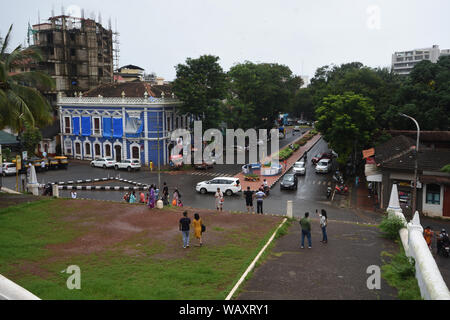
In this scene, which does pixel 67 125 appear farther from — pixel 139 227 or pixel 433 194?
pixel 433 194

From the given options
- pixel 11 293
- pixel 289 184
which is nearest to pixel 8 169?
pixel 289 184

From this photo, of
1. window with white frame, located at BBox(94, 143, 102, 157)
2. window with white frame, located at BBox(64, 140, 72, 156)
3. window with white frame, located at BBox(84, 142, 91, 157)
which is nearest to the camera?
window with white frame, located at BBox(94, 143, 102, 157)

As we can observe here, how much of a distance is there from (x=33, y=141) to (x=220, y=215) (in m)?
36.6

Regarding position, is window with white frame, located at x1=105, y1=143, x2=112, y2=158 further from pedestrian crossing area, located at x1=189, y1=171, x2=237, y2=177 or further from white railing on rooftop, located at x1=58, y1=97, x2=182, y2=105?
pedestrian crossing area, located at x1=189, y1=171, x2=237, y2=177

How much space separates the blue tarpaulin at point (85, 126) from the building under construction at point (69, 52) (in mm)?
16619

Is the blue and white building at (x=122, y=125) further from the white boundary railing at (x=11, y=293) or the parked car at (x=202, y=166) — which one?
the white boundary railing at (x=11, y=293)

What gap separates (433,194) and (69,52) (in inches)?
2199

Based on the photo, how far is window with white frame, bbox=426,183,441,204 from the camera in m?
28.6

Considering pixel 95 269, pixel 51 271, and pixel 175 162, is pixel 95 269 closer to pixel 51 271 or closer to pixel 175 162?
pixel 51 271

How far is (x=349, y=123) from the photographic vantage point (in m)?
38.4

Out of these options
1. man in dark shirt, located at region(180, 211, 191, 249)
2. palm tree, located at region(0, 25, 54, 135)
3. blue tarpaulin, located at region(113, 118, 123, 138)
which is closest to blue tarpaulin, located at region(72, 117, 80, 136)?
blue tarpaulin, located at region(113, 118, 123, 138)

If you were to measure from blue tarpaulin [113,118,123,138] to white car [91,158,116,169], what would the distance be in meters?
3.13

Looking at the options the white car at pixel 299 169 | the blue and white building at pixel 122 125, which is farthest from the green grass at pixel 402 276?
the blue and white building at pixel 122 125
